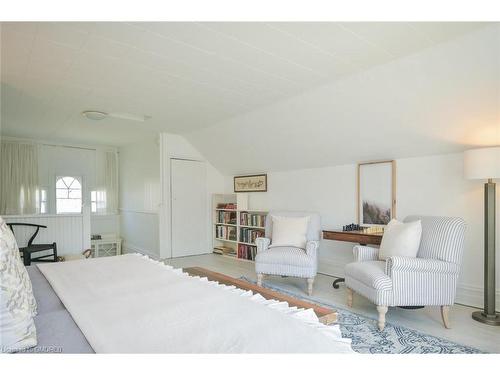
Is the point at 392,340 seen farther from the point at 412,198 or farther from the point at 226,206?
the point at 226,206

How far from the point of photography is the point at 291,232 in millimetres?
3721

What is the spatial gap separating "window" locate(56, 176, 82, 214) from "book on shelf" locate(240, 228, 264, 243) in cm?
366

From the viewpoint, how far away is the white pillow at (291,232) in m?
3.68

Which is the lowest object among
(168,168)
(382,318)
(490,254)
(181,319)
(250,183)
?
(382,318)

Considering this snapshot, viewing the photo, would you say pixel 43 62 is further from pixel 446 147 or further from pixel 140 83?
pixel 446 147

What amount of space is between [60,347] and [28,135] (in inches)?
237

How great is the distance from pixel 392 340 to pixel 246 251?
10.4 ft

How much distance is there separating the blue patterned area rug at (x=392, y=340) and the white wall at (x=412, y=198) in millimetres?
1129

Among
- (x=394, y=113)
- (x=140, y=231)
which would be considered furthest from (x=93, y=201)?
(x=394, y=113)

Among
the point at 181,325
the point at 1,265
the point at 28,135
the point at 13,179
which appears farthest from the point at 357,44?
the point at 13,179

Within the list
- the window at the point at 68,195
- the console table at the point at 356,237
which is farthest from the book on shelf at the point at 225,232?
the window at the point at 68,195

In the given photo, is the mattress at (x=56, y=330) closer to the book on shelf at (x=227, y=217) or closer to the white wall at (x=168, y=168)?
the white wall at (x=168, y=168)

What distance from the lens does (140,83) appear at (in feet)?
10.2

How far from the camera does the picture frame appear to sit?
5254 mm
